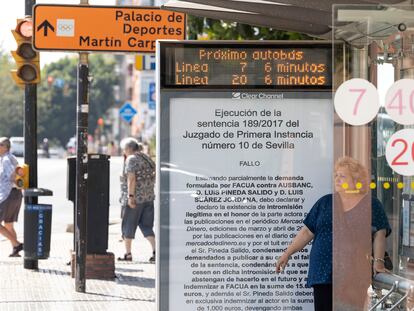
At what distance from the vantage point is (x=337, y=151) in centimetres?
651

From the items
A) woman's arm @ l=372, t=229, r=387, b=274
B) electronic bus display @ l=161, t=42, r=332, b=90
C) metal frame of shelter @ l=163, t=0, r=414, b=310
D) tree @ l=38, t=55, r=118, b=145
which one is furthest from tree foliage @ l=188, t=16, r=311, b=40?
tree @ l=38, t=55, r=118, b=145

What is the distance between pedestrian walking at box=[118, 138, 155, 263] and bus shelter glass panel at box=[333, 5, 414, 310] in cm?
821

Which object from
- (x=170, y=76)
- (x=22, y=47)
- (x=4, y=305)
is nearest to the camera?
(x=170, y=76)

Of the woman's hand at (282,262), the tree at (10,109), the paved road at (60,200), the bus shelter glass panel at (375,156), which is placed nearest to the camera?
the bus shelter glass panel at (375,156)

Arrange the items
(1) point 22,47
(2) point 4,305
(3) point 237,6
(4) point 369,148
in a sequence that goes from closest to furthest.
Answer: (4) point 369,148 < (3) point 237,6 < (2) point 4,305 < (1) point 22,47

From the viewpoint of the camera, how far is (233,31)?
14.9 meters

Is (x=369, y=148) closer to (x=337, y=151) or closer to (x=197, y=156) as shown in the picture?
(x=337, y=151)

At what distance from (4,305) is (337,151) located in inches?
212

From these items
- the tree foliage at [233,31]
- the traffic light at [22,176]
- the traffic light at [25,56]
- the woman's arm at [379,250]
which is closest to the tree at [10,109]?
the tree foliage at [233,31]

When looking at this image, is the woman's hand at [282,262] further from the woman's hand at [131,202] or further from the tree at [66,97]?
the tree at [66,97]

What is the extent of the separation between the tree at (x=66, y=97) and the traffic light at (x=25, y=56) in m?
96.8

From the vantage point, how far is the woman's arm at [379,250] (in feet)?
20.9

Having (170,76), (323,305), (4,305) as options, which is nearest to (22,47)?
(4,305)

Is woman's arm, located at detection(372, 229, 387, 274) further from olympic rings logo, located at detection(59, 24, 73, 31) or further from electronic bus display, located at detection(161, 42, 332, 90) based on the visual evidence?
olympic rings logo, located at detection(59, 24, 73, 31)
